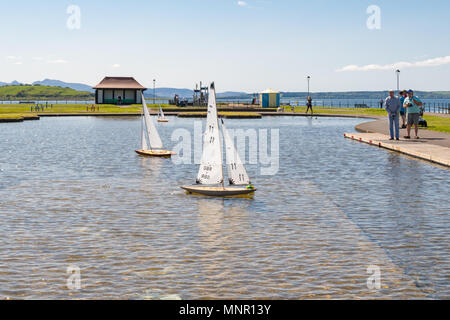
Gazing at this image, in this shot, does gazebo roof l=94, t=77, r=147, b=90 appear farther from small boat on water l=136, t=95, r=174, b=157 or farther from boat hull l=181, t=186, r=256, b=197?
boat hull l=181, t=186, r=256, b=197

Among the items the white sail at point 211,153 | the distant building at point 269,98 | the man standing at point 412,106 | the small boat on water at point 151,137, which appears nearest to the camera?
the white sail at point 211,153

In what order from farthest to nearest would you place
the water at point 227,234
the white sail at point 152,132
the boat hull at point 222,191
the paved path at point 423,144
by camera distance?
the white sail at point 152,132 → the paved path at point 423,144 → the boat hull at point 222,191 → the water at point 227,234

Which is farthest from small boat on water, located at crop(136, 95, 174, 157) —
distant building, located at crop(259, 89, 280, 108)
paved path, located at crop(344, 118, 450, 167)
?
distant building, located at crop(259, 89, 280, 108)

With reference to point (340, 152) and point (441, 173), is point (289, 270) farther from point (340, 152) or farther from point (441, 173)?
point (340, 152)

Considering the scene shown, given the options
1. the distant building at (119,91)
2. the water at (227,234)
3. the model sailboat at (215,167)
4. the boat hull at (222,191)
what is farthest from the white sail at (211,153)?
the distant building at (119,91)

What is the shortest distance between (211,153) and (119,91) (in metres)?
89.2

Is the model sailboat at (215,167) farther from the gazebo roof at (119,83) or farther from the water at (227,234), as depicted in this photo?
the gazebo roof at (119,83)

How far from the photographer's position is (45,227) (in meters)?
14.6

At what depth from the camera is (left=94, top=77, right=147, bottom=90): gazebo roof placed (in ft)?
340

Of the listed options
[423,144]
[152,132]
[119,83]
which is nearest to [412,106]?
[423,144]

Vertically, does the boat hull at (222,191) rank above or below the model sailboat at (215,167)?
below

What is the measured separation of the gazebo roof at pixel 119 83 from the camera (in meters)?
104

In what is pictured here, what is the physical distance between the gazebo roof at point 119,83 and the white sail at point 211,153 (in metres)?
85.1

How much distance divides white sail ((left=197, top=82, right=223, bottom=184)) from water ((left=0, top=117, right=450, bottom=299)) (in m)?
0.95
